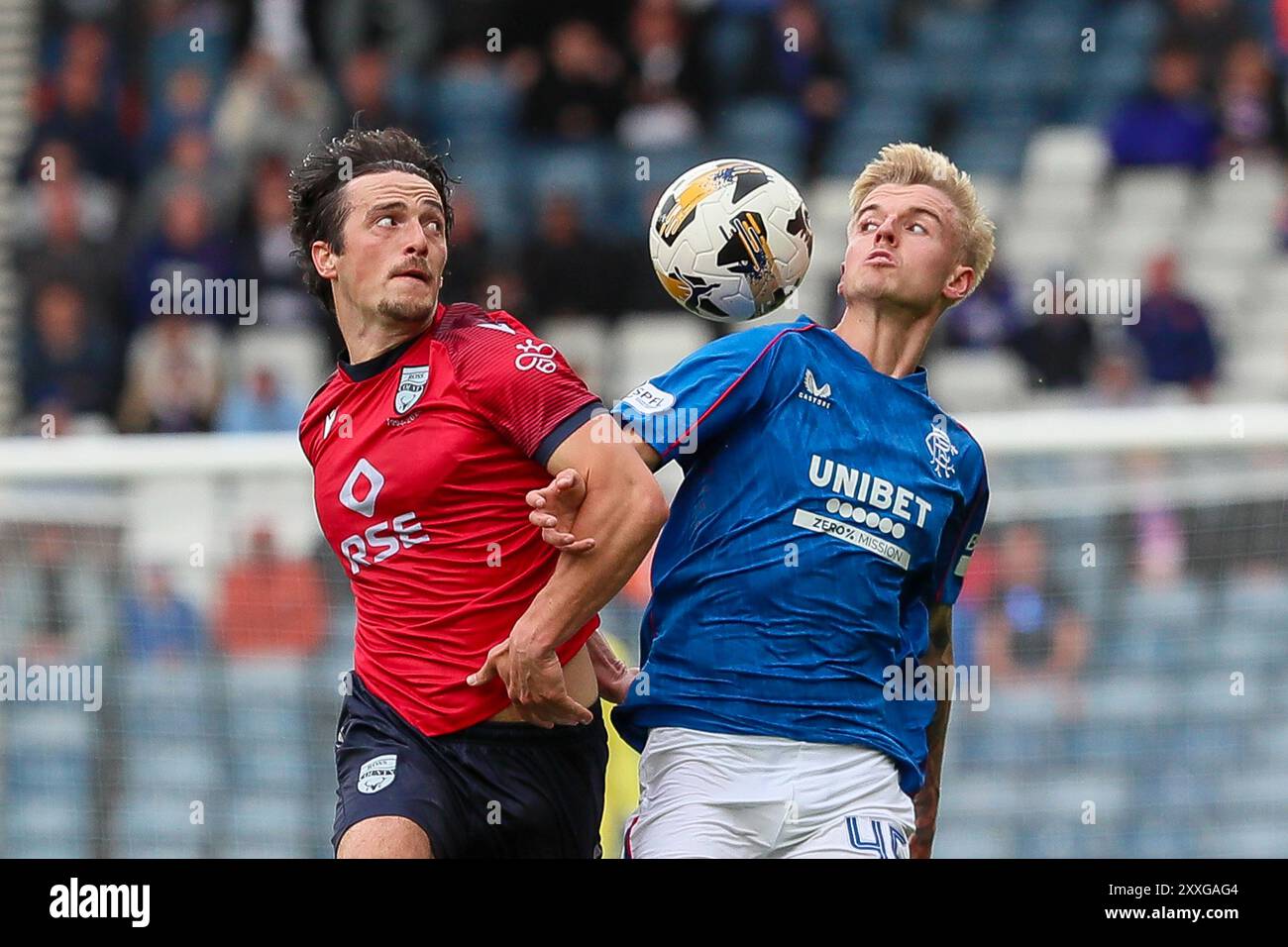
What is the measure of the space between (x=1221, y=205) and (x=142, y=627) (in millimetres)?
7366

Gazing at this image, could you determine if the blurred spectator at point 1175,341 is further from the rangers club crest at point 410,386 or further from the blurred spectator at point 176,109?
the rangers club crest at point 410,386

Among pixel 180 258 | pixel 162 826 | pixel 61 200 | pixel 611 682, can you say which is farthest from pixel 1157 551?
pixel 61 200

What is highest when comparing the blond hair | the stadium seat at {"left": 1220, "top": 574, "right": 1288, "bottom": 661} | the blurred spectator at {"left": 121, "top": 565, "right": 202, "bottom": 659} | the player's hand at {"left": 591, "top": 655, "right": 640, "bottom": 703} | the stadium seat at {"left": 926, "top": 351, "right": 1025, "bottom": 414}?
the blond hair

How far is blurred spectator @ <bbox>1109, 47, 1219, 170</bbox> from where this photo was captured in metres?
12.8

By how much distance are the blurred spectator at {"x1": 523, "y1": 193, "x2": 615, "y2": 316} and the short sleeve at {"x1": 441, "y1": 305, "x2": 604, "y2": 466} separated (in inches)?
265

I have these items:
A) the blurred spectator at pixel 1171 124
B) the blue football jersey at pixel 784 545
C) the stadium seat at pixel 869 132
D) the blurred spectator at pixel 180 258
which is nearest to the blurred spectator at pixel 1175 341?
the blurred spectator at pixel 1171 124

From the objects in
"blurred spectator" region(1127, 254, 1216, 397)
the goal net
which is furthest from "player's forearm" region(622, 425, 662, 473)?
"blurred spectator" region(1127, 254, 1216, 397)

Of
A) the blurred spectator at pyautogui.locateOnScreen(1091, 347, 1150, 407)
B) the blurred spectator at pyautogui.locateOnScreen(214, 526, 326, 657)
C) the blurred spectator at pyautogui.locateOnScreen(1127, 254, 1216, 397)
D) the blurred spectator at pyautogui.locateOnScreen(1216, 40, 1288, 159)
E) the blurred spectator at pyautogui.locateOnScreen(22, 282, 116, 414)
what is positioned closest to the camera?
the blurred spectator at pyautogui.locateOnScreen(214, 526, 326, 657)

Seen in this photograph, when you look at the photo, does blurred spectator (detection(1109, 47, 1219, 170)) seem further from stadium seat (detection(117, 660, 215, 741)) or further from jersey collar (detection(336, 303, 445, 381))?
jersey collar (detection(336, 303, 445, 381))

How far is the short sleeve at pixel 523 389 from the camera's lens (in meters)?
4.89

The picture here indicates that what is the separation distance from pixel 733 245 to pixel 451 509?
1002mm

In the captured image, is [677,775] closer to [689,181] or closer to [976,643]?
[689,181]

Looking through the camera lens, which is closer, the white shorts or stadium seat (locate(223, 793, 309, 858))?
the white shorts

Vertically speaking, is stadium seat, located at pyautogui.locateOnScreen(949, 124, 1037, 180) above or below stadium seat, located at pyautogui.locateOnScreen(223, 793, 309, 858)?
above
